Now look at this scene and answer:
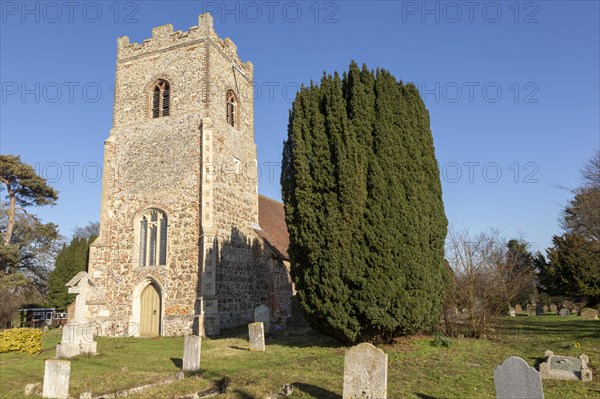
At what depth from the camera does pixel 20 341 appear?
1426cm

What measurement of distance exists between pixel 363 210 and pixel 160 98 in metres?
12.4

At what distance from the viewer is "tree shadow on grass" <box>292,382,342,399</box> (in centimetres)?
731

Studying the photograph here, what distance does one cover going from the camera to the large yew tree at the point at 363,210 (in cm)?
1116

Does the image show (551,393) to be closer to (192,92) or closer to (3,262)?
(192,92)

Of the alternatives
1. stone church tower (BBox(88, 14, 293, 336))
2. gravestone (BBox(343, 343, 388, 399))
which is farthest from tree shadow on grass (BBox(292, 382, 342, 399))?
stone church tower (BBox(88, 14, 293, 336))

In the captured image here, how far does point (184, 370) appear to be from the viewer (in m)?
9.91

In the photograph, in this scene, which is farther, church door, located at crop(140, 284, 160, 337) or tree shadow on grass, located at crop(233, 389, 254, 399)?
church door, located at crop(140, 284, 160, 337)

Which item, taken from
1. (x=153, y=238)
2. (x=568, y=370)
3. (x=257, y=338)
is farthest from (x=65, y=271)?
(x=568, y=370)

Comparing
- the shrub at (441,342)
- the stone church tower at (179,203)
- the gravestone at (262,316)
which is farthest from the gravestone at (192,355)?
the shrub at (441,342)

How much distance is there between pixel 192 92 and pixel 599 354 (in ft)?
55.3

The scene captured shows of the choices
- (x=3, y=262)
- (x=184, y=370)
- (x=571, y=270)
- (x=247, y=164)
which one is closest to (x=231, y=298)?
(x=247, y=164)

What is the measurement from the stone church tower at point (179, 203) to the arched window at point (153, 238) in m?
0.04

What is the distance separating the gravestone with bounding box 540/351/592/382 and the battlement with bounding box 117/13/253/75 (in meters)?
17.2

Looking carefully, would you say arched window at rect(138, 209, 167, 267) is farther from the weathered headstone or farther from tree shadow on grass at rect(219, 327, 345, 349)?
the weathered headstone
